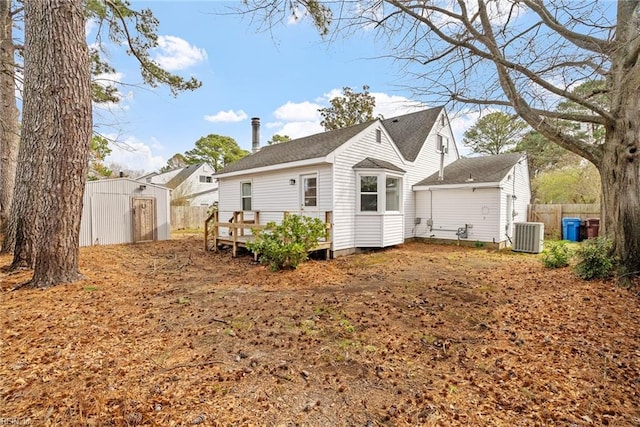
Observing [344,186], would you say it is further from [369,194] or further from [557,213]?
[557,213]

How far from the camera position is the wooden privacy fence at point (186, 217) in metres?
20.3

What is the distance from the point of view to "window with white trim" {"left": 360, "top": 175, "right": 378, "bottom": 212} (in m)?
9.75

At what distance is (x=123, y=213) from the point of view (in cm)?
1229

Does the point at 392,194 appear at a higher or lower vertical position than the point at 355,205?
higher

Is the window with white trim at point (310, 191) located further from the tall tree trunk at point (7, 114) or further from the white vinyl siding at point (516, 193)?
the tall tree trunk at point (7, 114)

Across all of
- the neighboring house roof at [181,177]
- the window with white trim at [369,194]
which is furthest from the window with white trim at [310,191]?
the neighboring house roof at [181,177]

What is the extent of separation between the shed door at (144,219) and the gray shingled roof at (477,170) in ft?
38.8

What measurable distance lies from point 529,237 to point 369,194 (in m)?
5.60

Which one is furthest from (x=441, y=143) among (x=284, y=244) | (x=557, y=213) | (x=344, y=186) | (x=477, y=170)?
(x=284, y=244)

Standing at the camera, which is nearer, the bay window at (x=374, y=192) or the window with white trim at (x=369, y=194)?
the bay window at (x=374, y=192)

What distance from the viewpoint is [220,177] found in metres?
13.1

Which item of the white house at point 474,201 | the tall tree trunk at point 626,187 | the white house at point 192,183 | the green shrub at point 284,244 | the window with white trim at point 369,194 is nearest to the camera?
the tall tree trunk at point 626,187

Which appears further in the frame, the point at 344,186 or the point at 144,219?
the point at 144,219

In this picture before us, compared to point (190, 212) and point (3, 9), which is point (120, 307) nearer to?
point (3, 9)
